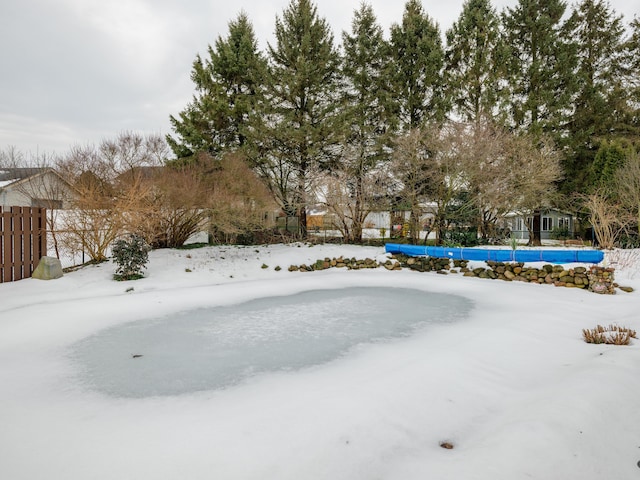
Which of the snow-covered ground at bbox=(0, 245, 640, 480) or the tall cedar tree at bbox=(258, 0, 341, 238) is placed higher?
the tall cedar tree at bbox=(258, 0, 341, 238)

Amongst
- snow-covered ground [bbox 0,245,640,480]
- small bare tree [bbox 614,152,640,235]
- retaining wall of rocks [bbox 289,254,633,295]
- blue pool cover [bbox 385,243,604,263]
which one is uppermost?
small bare tree [bbox 614,152,640,235]

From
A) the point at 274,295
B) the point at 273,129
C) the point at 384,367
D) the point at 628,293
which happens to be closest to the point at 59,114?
the point at 273,129

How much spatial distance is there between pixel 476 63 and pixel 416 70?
311cm

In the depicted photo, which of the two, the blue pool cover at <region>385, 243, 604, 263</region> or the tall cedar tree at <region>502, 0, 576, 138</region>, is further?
the tall cedar tree at <region>502, 0, 576, 138</region>

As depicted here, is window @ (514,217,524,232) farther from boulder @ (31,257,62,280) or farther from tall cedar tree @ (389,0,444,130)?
boulder @ (31,257,62,280)

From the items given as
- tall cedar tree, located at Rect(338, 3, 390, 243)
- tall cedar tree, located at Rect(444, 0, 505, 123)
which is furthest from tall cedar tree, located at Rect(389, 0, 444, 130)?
tall cedar tree, located at Rect(444, 0, 505, 123)

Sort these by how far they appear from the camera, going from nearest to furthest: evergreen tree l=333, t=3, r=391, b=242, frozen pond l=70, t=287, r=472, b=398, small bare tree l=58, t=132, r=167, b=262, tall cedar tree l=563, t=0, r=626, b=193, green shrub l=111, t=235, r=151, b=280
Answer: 1. frozen pond l=70, t=287, r=472, b=398
2. green shrub l=111, t=235, r=151, b=280
3. small bare tree l=58, t=132, r=167, b=262
4. evergreen tree l=333, t=3, r=391, b=242
5. tall cedar tree l=563, t=0, r=626, b=193

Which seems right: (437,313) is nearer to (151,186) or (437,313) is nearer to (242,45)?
(151,186)

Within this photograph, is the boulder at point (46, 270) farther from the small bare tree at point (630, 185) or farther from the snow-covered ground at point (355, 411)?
the small bare tree at point (630, 185)

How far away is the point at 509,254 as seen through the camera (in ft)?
30.2

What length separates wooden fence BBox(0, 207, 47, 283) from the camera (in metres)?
7.71

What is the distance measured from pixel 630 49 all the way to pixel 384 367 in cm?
2666

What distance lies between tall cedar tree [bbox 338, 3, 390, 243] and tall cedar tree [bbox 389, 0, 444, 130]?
737 millimetres

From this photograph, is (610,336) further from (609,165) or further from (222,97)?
(222,97)
